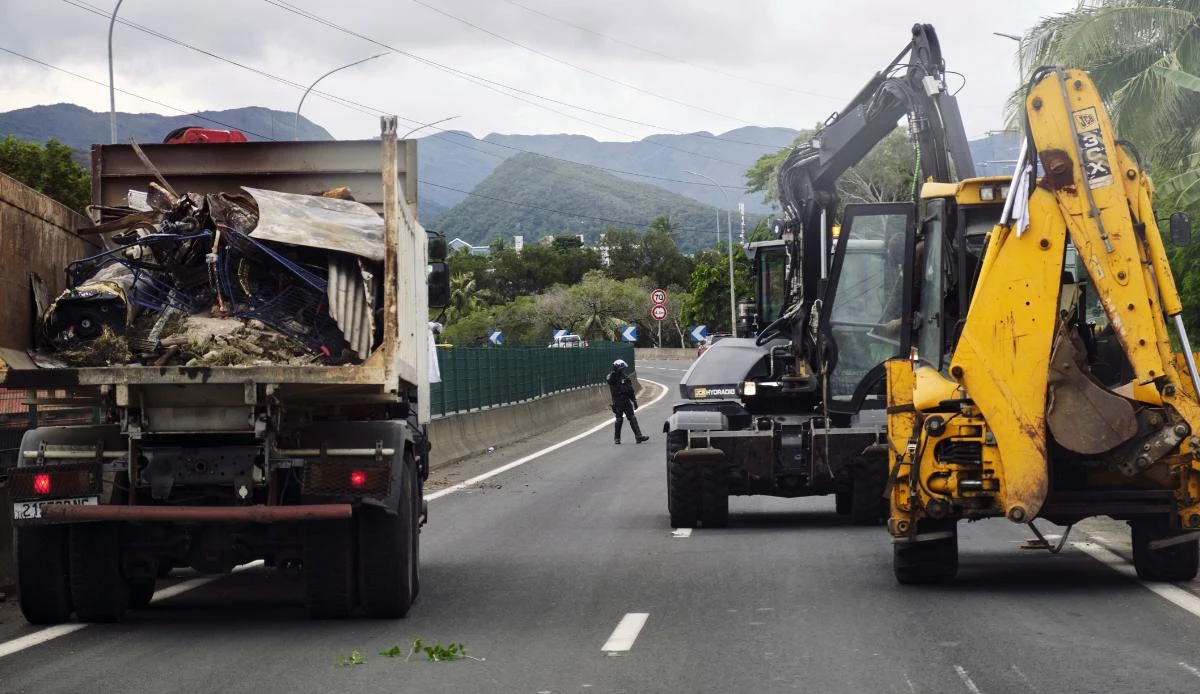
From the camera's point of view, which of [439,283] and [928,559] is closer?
[928,559]

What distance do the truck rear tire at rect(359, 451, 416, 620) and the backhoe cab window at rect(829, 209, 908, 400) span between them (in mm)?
5295

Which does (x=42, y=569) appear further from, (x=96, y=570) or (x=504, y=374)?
(x=504, y=374)

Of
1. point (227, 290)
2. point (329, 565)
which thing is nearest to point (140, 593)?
point (329, 565)

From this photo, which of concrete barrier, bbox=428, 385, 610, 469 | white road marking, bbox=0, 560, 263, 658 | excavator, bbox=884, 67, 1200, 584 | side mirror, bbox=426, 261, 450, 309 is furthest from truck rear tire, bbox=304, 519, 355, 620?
concrete barrier, bbox=428, 385, 610, 469

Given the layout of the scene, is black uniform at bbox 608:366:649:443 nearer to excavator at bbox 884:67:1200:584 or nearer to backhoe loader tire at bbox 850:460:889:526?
backhoe loader tire at bbox 850:460:889:526

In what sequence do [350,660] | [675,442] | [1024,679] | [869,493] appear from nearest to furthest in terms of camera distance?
1. [1024,679]
2. [350,660]
3. [869,493]
4. [675,442]

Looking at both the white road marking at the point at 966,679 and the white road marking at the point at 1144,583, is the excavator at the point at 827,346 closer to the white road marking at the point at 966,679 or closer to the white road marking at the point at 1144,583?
the white road marking at the point at 1144,583

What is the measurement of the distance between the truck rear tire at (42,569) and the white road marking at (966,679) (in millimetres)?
5352

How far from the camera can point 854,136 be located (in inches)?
637

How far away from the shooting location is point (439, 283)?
12.7m

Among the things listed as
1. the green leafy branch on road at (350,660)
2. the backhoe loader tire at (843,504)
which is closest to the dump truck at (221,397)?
the green leafy branch on road at (350,660)

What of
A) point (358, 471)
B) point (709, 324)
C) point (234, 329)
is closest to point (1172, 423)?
point (358, 471)

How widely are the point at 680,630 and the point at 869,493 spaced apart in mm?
6364

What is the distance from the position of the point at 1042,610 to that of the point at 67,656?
571cm
